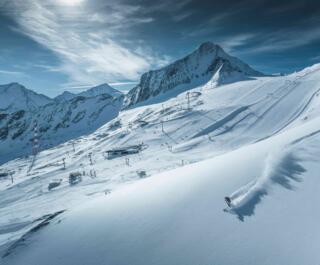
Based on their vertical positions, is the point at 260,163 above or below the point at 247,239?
above

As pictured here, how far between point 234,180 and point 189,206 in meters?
1.89

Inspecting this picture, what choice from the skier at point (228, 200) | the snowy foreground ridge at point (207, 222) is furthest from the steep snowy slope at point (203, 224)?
the skier at point (228, 200)

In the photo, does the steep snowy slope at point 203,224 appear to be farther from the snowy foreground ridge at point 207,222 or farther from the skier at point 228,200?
the skier at point 228,200

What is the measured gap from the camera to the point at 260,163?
8805 mm

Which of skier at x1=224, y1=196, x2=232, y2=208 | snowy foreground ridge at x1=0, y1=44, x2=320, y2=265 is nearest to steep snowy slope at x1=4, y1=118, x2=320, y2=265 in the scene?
snowy foreground ridge at x1=0, y1=44, x2=320, y2=265

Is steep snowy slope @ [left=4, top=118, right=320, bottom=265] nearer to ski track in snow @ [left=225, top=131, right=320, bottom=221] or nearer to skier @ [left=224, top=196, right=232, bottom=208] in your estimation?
ski track in snow @ [left=225, top=131, right=320, bottom=221]

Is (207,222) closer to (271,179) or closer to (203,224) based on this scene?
(203,224)

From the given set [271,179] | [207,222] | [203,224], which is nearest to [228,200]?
[207,222]

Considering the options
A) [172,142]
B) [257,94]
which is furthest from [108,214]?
[257,94]

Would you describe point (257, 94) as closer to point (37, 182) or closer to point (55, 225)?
point (37, 182)

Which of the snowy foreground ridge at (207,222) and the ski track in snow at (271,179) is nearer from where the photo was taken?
the snowy foreground ridge at (207,222)

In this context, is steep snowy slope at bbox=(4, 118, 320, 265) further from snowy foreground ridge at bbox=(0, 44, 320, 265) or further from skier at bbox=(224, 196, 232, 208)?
skier at bbox=(224, 196, 232, 208)

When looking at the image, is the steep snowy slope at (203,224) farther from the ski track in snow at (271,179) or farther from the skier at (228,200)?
the skier at (228,200)

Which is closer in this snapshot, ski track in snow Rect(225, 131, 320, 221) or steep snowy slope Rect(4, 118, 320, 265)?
steep snowy slope Rect(4, 118, 320, 265)
